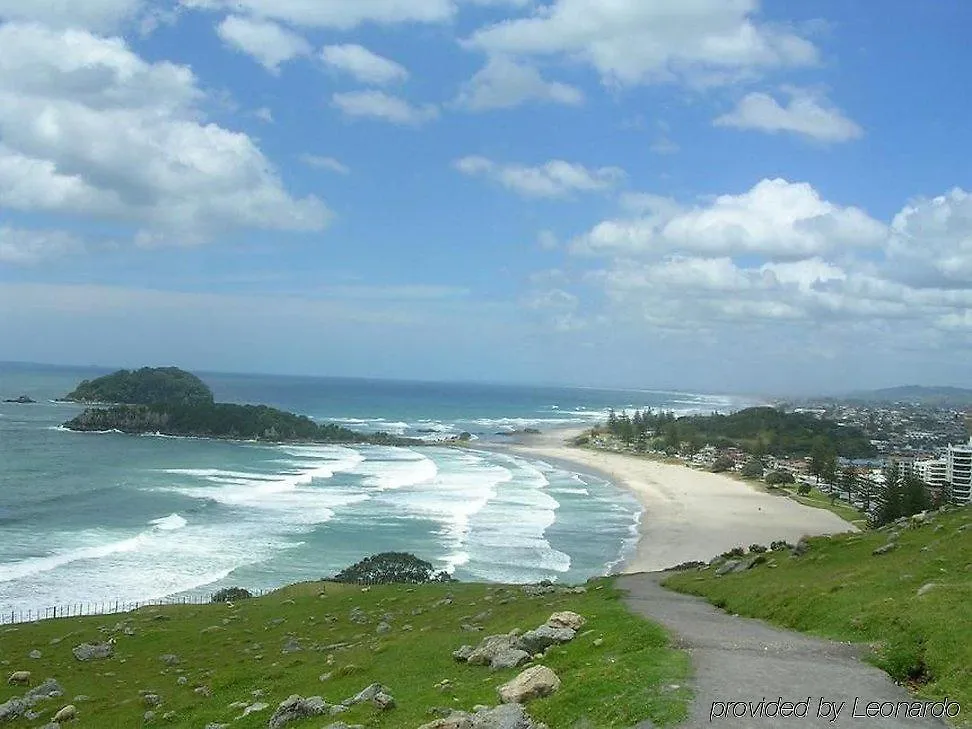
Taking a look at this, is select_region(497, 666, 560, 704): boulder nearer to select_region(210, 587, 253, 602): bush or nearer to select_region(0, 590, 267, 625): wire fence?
select_region(210, 587, 253, 602): bush

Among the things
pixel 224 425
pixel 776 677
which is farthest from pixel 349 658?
pixel 224 425

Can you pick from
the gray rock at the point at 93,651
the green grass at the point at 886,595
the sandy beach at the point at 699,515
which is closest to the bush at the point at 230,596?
the gray rock at the point at 93,651

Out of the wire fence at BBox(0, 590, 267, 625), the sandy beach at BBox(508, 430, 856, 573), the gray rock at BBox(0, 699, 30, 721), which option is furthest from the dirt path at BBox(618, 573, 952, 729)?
the sandy beach at BBox(508, 430, 856, 573)

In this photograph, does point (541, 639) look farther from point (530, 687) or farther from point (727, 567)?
point (727, 567)

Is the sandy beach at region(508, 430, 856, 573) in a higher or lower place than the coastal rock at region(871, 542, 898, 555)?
lower

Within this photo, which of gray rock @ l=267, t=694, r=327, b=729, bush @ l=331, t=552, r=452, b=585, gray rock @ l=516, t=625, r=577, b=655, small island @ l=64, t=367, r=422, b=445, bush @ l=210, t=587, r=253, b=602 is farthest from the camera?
small island @ l=64, t=367, r=422, b=445

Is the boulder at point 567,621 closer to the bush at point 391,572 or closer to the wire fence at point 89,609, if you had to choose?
the wire fence at point 89,609

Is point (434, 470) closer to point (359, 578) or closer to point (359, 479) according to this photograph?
point (359, 479)
